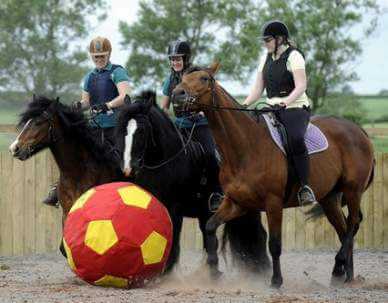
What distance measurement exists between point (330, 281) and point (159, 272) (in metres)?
2.56

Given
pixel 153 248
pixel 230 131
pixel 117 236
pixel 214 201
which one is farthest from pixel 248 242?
pixel 117 236

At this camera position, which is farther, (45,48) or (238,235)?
(45,48)

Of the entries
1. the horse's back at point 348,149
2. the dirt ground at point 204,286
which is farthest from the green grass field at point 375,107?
the horse's back at point 348,149

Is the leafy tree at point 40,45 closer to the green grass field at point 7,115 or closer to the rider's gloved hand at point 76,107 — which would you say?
the green grass field at point 7,115

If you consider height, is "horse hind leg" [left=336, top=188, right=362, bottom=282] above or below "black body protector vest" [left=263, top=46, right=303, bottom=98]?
below

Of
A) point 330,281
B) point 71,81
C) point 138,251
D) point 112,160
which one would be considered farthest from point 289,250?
point 71,81

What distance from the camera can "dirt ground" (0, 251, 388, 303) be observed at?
326 inches

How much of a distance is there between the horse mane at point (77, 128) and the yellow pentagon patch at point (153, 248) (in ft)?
5.20

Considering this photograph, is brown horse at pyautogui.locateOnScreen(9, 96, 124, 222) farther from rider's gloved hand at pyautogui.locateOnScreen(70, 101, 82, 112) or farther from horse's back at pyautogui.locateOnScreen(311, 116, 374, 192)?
horse's back at pyautogui.locateOnScreen(311, 116, 374, 192)

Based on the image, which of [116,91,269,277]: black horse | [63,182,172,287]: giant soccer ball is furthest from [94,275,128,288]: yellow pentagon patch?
[116,91,269,277]: black horse

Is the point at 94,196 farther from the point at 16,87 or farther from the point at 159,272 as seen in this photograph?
the point at 16,87

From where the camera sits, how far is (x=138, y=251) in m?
8.31

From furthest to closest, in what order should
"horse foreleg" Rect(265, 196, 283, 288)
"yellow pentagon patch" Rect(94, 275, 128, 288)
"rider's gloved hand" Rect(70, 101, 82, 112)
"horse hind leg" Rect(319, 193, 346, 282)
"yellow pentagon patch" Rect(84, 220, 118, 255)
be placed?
"horse hind leg" Rect(319, 193, 346, 282), "rider's gloved hand" Rect(70, 101, 82, 112), "horse foreleg" Rect(265, 196, 283, 288), "yellow pentagon patch" Rect(94, 275, 128, 288), "yellow pentagon patch" Rect(84, 220, 118, 255)

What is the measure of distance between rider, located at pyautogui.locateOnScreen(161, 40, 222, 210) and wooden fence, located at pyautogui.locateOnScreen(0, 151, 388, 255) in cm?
371
